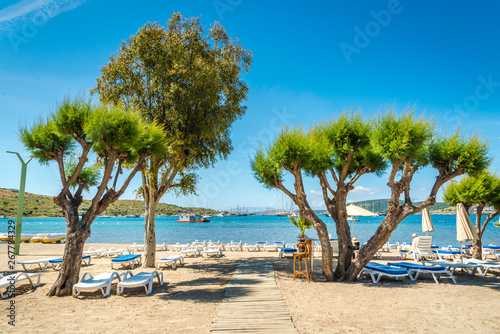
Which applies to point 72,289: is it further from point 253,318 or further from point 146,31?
point 146,31

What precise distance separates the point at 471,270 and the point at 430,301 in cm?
700

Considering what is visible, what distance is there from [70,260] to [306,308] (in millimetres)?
6980

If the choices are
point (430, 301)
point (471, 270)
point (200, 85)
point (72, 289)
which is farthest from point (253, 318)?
point (471, 270)

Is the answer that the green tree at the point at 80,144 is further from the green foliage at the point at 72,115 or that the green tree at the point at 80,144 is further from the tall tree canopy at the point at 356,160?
the tall tree canopy at the point at 356,160

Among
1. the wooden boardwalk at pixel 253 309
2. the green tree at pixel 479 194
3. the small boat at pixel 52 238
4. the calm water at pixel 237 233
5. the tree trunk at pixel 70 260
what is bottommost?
the calm water at pixel 237 233

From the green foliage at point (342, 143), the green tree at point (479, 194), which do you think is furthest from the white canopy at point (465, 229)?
the green foliage at point (342, 143)

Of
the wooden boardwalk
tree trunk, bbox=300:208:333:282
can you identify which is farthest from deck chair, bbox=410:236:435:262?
the wooden boardwalk

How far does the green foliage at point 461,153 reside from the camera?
10008 millimetres

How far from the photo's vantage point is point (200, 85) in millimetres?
12703

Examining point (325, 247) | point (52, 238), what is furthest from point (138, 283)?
point (52, 238)

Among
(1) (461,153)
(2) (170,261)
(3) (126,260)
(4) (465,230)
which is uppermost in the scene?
(1) (461,153)

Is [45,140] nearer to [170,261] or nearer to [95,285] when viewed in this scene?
[95,285]

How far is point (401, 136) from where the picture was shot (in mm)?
9188

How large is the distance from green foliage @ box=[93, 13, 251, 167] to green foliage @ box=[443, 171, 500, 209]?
13.8 meters
